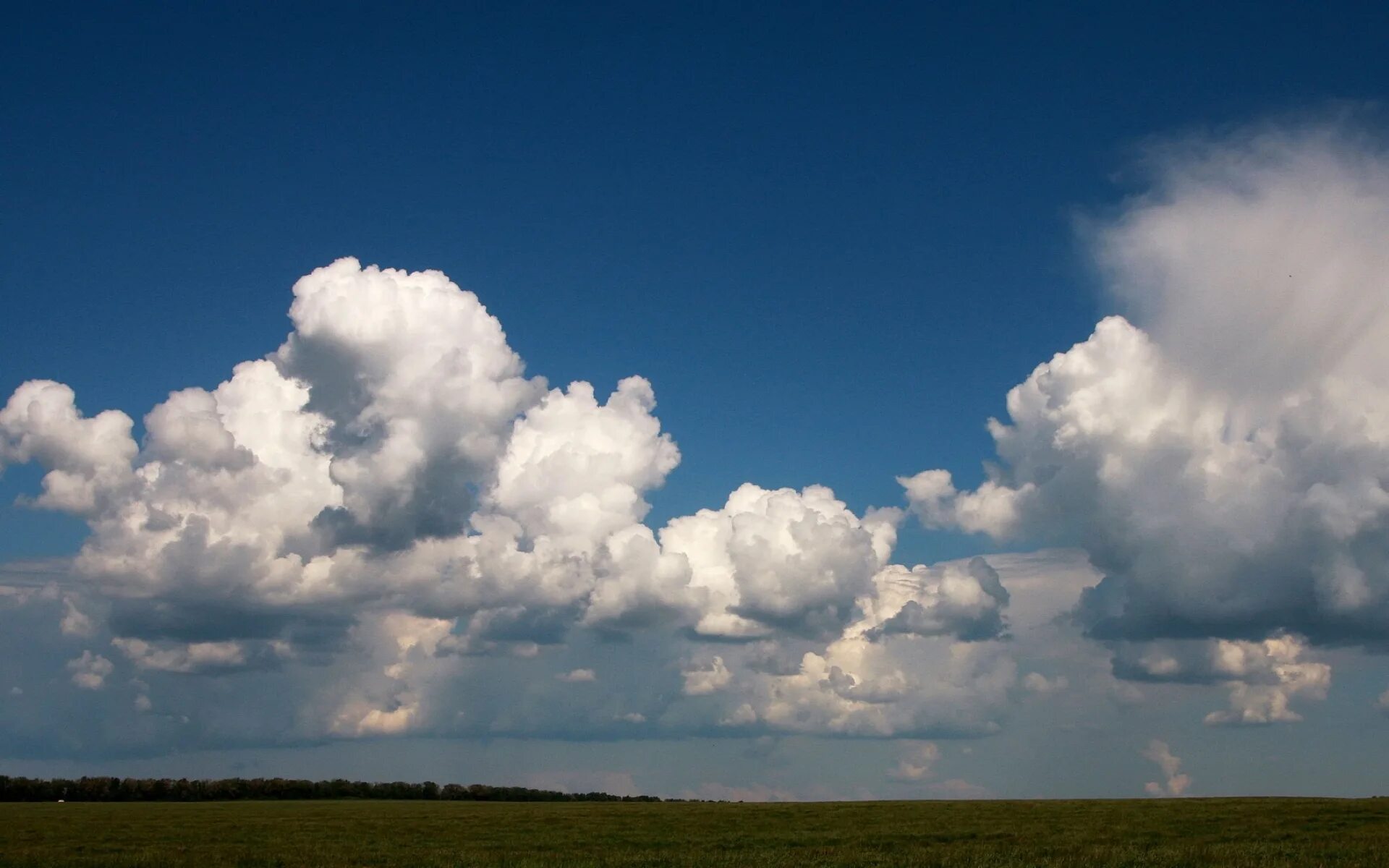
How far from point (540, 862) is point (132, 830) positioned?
45590 millimetres

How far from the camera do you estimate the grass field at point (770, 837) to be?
4831cm

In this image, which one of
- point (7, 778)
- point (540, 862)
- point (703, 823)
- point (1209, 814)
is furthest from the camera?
point (7, 778)

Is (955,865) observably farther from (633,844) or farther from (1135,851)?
(633,844)

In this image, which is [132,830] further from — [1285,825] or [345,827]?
[1285,825]

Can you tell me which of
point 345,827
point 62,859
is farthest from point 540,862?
point 345,827

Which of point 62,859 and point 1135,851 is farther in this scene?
point 62,859

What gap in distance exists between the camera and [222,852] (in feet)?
189

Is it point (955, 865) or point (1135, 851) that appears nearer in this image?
point (955, 865)

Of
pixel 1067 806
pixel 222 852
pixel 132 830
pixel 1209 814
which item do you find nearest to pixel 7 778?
pixel 132 830

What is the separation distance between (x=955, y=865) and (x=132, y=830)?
62.0m

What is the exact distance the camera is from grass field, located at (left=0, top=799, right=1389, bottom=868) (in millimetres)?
48312

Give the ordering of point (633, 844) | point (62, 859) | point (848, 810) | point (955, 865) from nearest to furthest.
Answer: point (955, 865) → point (62, 859) → point (633, 844) → point (848, 810)

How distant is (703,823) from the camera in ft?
247

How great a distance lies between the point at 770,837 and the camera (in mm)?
62719
